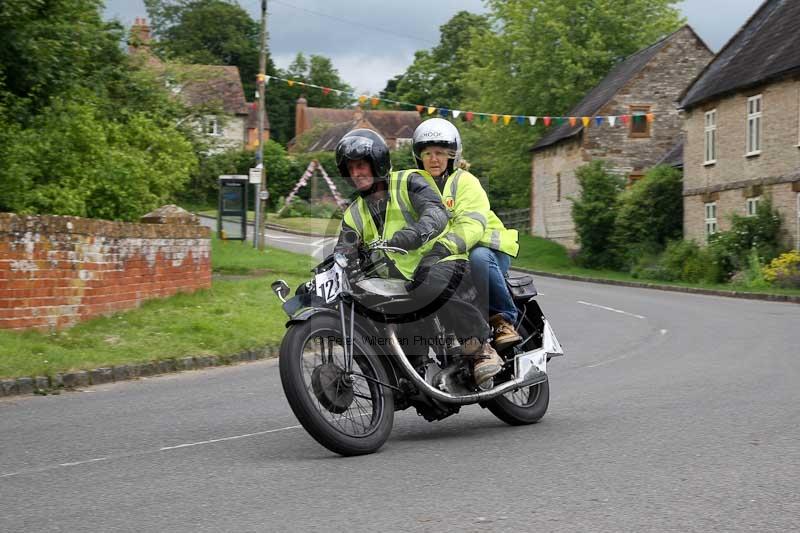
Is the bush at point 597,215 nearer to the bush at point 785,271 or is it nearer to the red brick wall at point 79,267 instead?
the bush at point 785,271

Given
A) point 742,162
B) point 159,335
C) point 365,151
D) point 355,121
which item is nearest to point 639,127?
point 742,162

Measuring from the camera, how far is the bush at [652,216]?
40656 mm

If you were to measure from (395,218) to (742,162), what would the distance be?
30.3 metres

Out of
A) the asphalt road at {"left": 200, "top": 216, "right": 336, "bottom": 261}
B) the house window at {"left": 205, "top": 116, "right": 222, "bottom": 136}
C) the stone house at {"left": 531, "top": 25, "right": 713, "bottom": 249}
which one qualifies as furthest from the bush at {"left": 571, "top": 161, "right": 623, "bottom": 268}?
the house window at {"left": 205, "top": 116, "right": 222, "bottom": 136}

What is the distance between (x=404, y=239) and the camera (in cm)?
629

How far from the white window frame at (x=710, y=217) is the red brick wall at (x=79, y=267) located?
996 inches

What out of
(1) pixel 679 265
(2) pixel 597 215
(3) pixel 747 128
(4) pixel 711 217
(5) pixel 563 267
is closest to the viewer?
(3) pixel 747 128

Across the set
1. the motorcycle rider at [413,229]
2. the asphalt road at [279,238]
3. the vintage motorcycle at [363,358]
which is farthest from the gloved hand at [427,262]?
the asphalt road at [279,238]

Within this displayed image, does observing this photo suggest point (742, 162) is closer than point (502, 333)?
No

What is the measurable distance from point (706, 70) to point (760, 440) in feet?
115

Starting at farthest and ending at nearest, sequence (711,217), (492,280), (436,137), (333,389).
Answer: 1. (711,217)
2. (492,280)
3. (436,137)
4. (333,389)

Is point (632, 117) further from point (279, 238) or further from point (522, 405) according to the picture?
point (522, 405)

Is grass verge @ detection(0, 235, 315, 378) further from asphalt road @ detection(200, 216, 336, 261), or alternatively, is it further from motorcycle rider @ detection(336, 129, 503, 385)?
asphalt road @ detection(200, 216, 336, 261)

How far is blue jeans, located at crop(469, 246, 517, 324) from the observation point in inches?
271
